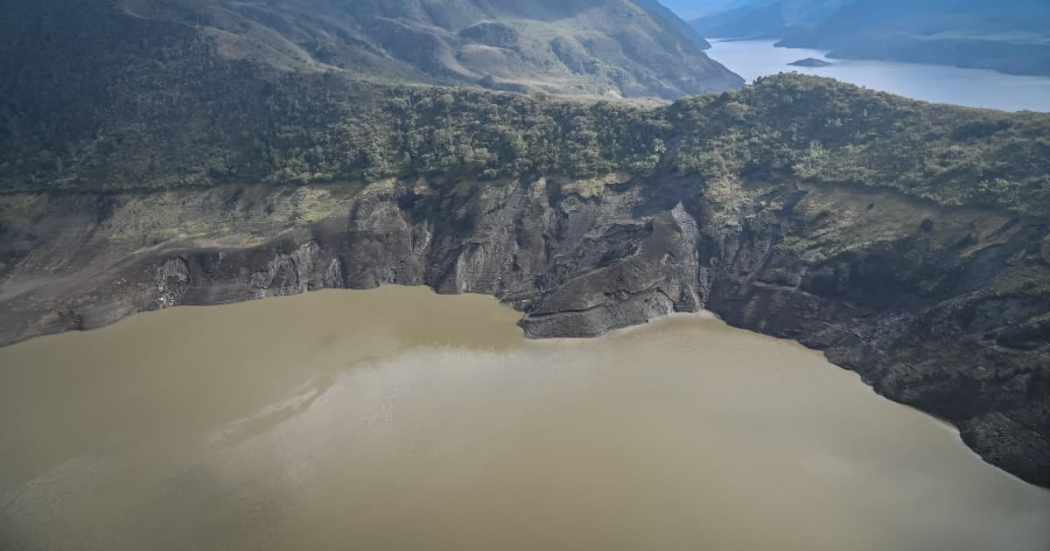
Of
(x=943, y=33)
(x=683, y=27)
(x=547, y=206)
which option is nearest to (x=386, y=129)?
(x=547, y=206)

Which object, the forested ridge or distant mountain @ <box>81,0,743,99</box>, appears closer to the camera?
the forested ridge

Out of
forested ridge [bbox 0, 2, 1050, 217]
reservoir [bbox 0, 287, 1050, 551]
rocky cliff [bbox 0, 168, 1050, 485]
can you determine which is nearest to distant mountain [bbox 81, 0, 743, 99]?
forested ridge [bbox 0, 2, 1050, 217]

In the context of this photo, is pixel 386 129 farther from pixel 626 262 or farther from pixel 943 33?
pixel 943 33

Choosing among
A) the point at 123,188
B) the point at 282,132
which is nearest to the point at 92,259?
the point at 123,188

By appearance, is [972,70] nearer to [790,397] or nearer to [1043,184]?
[1043,184]

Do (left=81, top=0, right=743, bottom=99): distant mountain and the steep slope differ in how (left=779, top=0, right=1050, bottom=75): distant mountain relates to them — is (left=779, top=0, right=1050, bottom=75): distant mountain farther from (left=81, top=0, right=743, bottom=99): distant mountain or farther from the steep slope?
the steep slope
